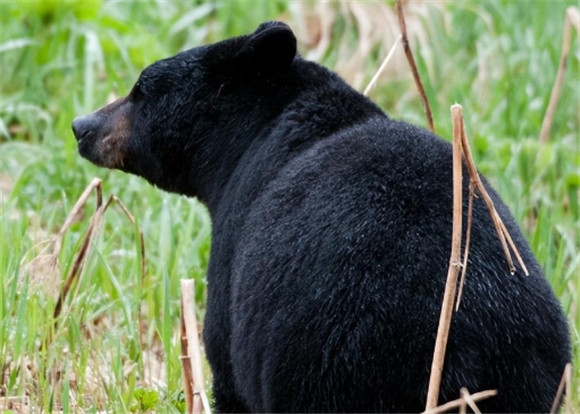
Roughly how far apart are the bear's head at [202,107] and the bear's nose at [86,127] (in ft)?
0.37

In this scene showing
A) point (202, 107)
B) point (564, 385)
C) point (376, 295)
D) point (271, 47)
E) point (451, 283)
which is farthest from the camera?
point (202, 107)

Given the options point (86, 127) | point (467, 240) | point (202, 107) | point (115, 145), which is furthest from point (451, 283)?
point (86, 127)

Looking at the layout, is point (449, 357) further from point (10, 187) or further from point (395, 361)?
point (10, 187)

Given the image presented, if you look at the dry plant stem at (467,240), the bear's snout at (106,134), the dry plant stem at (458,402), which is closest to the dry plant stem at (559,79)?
the bear's snout at (106,134)

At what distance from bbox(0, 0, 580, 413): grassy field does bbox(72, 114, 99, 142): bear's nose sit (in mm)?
387

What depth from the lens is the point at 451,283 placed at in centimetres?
292

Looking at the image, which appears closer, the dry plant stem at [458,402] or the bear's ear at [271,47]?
the dry plant stem at [458,402]

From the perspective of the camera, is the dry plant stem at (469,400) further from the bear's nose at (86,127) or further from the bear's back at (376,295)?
the bear's nose at (86,127)

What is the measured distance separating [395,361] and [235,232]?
964mm

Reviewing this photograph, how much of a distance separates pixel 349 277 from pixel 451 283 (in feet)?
0.98

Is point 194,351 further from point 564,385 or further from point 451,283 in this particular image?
point 564,385

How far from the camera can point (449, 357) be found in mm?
3025

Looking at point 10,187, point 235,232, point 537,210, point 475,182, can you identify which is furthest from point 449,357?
point 10,187

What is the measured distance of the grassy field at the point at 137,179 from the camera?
14.1 feet
